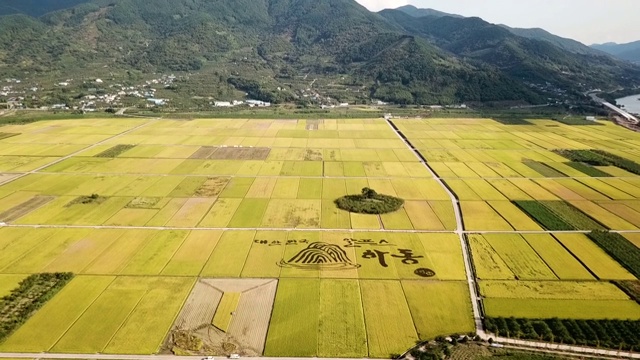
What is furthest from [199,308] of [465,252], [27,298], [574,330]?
[574,330]

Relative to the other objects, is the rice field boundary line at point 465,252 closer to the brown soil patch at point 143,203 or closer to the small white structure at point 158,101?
the brown soil patch at point 143,203

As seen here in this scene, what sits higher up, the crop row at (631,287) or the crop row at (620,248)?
the crop row at (620,248)

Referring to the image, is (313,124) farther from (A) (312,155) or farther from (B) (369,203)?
(B) (369,203)

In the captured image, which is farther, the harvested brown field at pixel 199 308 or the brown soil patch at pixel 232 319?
the harvested brown field at pixel 199 308

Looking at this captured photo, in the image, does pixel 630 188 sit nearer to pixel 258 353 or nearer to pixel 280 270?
pixel 280 270

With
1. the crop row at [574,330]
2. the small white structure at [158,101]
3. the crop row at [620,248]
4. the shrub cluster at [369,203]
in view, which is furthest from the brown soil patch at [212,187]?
the small white structure at [158,101]

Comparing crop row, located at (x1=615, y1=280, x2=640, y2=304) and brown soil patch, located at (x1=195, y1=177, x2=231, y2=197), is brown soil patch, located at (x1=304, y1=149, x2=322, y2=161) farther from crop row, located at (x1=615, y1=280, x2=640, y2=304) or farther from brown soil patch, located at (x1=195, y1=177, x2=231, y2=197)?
crop row, located at (x1=615, y1=280, x2=640, y2=304)
